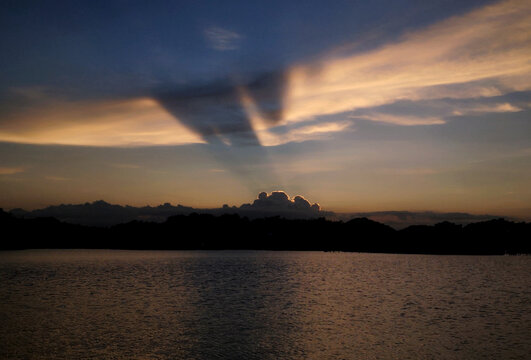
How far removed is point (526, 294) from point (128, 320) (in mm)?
73893

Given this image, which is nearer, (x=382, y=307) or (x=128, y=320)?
(x=128, y=320)

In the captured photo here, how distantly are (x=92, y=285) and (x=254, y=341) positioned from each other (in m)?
59.6

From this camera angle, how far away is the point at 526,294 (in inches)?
3253

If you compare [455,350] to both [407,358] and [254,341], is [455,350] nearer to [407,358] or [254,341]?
[407,358]

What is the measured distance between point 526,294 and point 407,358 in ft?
199

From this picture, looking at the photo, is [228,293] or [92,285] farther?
[92,285]

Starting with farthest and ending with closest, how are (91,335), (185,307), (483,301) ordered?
(483,301) → (185,307) → (91,335)

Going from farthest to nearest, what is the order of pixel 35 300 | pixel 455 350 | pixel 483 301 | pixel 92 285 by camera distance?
pixel 92 285 < pixel 483 301 < pixel 35 300 < pixel 455 350

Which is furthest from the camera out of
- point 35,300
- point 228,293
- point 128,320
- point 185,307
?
point 228,293

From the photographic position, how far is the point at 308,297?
239 ft

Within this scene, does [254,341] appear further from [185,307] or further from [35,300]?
[35,300]

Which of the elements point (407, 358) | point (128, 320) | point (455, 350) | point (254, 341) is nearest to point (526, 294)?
point (455, 350)

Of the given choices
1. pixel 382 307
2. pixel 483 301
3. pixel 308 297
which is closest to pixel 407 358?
pixel 382 307

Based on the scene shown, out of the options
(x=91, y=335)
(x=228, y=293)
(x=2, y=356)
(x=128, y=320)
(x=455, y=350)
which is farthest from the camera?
(x=228, y=293)
